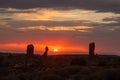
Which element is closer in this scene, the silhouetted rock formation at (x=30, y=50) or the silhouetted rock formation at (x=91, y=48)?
the silhouetted rock formation at (x=30, y=50)

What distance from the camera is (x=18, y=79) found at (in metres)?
47.3

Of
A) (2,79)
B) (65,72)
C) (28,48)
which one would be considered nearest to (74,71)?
(65,72)

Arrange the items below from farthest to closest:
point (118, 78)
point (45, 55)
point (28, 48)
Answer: point (45, 55) < point (28, 48) < point (118, 78)

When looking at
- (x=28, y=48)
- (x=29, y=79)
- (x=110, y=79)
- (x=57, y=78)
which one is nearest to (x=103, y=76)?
(x=110, y=79)

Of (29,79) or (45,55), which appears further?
(45,55)

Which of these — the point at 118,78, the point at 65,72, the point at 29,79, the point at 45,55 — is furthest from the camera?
the point at 45,55

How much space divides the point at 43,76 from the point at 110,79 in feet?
21.8

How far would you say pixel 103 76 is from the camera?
4616cm

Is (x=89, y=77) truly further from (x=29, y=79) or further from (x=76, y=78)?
(x=29, y=79)

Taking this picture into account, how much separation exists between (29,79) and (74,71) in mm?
9391

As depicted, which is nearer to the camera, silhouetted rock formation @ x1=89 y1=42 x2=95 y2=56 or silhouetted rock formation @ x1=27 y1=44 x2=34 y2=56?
silhouetted rock formation @ x1=27 y1=44 x2=34 y2=56

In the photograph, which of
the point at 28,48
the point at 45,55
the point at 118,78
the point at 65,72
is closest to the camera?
the point at 118,78

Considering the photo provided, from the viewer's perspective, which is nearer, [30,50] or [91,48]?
[30,50]

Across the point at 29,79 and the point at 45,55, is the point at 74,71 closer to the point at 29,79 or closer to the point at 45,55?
the point at 29,79
